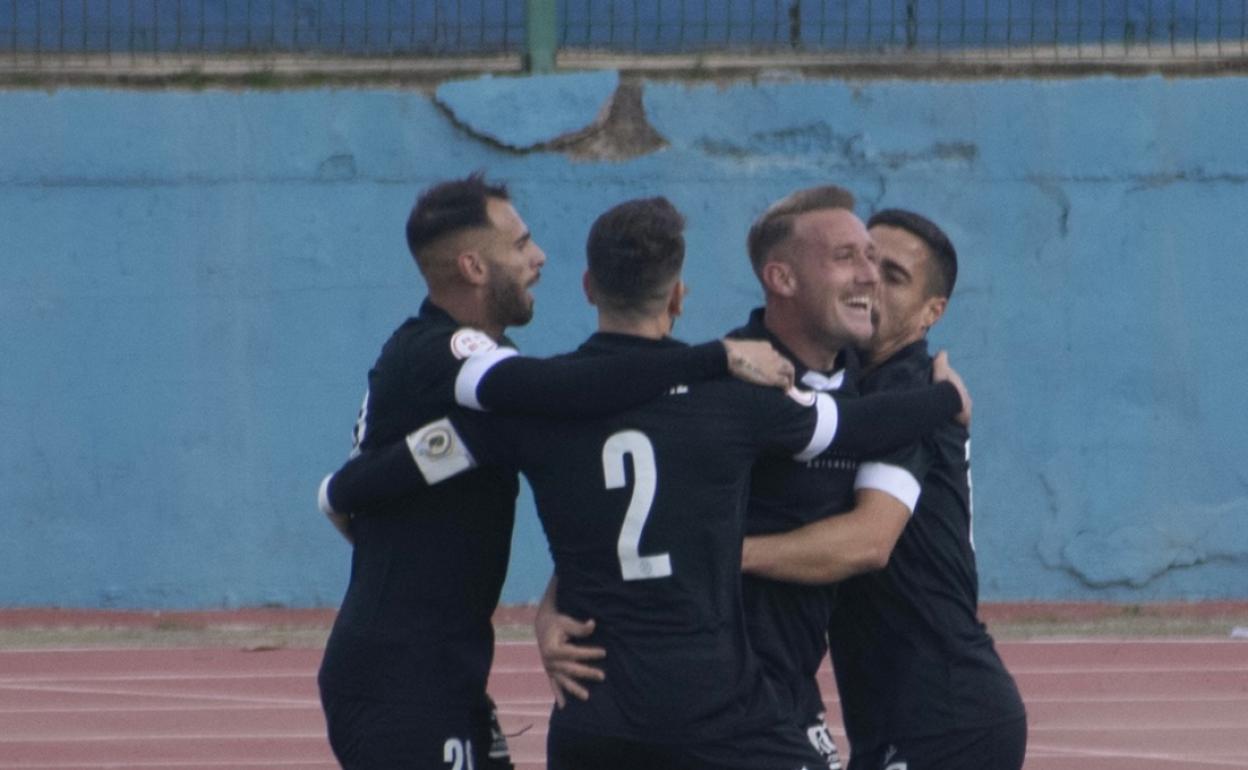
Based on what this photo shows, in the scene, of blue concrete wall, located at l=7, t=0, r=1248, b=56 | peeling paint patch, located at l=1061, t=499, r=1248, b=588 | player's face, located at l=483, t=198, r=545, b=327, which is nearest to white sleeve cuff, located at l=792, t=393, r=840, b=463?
player's face, located at l=483, t=198, r=545, b=327

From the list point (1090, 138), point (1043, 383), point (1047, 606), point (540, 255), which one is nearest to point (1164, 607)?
point (1047, 606)

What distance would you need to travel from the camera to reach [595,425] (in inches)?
131

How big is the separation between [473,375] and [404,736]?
74 centimetres

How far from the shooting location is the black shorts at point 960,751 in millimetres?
3707

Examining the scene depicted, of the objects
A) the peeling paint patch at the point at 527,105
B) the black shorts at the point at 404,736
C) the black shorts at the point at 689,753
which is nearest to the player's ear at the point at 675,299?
the black shorts at the point at 689,753

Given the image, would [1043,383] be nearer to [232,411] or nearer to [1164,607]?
[1164,607]

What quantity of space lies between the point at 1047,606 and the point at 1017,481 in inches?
27.5

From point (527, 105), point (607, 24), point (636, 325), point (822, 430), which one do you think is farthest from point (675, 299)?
point (607, 24)

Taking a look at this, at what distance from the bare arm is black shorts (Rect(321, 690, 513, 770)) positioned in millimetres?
698

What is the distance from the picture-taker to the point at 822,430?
135 inches

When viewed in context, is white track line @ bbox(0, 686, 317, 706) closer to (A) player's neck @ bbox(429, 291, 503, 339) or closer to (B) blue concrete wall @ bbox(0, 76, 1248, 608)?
(B) blue concrete wall @ bbox(0, 76, 1248, 608)

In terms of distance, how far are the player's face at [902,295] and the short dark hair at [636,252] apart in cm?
67

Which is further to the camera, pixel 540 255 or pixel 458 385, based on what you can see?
pixel 540 255

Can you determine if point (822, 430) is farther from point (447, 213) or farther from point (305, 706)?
point (305, 706)
